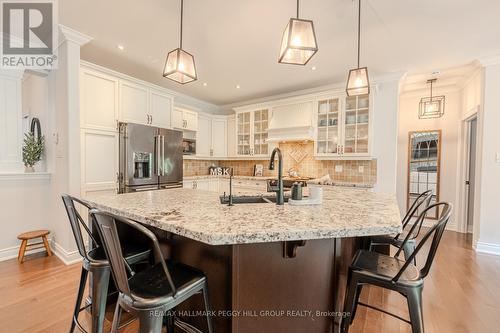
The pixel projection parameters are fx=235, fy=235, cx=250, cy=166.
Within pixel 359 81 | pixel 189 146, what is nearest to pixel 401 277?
pixel 359 81

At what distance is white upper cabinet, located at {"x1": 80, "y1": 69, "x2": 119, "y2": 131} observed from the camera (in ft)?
9.99

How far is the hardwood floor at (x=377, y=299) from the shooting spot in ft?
5.75

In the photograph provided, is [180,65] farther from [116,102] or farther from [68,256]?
[68,256]

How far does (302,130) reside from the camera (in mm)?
4414

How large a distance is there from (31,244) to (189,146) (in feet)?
9.39

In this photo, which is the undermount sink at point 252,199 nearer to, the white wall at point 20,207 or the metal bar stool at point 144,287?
the metal bar stool at point 144,287

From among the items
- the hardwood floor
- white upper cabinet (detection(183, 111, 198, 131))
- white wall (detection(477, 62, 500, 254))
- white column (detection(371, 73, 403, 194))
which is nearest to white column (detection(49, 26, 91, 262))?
the hardwood floor

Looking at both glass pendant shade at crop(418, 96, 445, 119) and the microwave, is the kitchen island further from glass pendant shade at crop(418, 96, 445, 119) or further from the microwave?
glass pendant shade at crop(418, 96, 445, 119)

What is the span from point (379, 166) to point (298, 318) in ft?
11.0

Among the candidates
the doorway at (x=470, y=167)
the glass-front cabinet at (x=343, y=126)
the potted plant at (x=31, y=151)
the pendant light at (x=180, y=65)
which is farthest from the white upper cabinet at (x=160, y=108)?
the doorway at (x=470, y=167)

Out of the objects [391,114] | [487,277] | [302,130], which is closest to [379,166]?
[391,114]

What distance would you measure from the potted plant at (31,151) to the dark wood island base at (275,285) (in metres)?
3.04

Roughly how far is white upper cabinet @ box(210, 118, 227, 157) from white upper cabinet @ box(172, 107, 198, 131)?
27.2 inches

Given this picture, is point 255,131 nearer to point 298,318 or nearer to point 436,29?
point 436,29
